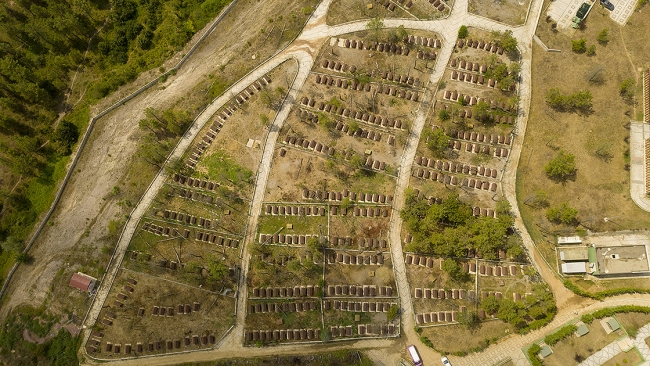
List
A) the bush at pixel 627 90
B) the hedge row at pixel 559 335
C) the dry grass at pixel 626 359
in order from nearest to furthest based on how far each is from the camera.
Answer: the dry grass at pixel 626 359 → the hedge row at pixel 559 335 → the bush at pixel 627 90

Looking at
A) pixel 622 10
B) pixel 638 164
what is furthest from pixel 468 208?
pixel 622 10

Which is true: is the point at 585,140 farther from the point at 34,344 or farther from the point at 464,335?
the point at 34,344

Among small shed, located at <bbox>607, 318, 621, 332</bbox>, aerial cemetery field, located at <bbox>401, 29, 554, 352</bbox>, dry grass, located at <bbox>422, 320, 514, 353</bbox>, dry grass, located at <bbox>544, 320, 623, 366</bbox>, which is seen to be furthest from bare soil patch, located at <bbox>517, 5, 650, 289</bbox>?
dry grass, located at <bbox>422, 320, 514, 353</bbox>

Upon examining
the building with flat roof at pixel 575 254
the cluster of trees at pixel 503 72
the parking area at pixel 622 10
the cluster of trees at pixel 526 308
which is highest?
the parking area at pixel 622 10

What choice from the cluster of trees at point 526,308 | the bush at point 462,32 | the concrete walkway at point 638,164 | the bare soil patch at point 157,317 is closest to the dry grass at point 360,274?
the cluster of trees at point 526,308

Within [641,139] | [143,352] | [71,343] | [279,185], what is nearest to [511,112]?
[641,139]

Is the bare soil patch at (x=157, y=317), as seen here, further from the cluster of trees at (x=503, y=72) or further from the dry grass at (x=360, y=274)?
the cluster of trees at (x=503, y=72)

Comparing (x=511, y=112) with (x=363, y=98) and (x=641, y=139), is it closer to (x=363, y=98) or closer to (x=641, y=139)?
(x=641, y=139)
